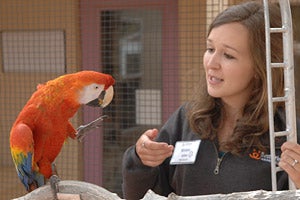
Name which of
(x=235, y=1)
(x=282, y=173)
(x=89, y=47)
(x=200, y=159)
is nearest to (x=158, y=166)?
(x=200, y=159)

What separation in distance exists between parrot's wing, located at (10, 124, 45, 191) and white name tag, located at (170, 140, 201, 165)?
345 millimetres

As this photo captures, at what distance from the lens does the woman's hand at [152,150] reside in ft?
3.49

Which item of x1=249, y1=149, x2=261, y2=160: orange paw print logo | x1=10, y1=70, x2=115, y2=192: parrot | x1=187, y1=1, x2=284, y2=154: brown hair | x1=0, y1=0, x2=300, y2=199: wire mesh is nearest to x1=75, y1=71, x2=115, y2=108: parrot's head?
x1=10, y1=70, x2=115, y2=192: parrot

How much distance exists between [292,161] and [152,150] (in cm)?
30

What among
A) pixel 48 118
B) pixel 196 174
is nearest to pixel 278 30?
pixel 196 174

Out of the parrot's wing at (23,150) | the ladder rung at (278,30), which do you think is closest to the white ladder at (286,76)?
the ladder rung at (278,30)

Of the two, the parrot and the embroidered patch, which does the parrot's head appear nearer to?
the parrot

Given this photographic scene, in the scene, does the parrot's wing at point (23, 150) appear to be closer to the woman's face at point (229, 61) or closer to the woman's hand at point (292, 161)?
the woman's face at point (229, 61)

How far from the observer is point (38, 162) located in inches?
49.3

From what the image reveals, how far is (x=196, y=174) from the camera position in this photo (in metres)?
1.17

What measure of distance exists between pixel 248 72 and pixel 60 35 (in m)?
2.04

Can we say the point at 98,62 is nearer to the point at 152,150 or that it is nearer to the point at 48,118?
the point at 48,118

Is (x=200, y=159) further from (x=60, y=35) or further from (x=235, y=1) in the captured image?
(x=60, y=35)

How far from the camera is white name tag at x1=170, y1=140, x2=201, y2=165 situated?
3.82ft
